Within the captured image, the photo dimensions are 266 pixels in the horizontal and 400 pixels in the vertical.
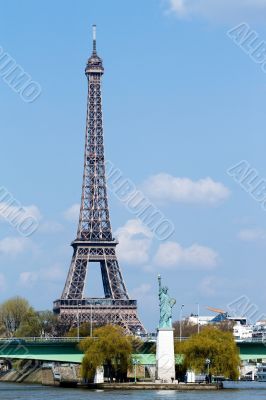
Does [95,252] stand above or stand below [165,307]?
above

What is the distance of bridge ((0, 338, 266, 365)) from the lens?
103 m

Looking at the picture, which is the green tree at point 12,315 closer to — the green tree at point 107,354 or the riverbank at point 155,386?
the green tree at point 107,354

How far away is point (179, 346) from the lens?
100 meters

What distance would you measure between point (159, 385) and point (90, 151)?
78533 mm

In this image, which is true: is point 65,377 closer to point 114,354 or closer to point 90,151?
point 114,354

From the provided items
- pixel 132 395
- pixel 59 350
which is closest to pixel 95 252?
pixel 59 350

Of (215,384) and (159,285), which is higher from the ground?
(159,285)

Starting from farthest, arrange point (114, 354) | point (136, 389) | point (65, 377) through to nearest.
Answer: point (65, 377) < point (114, 354) < point (136, 389)

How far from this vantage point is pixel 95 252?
530 ft

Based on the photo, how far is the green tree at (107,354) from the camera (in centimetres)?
9838

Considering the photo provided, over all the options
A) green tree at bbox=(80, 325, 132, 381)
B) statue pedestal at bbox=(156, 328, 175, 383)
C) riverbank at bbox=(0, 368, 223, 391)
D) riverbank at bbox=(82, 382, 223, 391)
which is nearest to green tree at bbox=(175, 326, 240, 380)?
riverbank at bbox=(0, 368, 223, 391)

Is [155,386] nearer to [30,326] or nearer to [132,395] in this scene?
[132,395]

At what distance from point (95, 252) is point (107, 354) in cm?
6321

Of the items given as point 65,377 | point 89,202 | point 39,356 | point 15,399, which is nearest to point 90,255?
point 89,202
